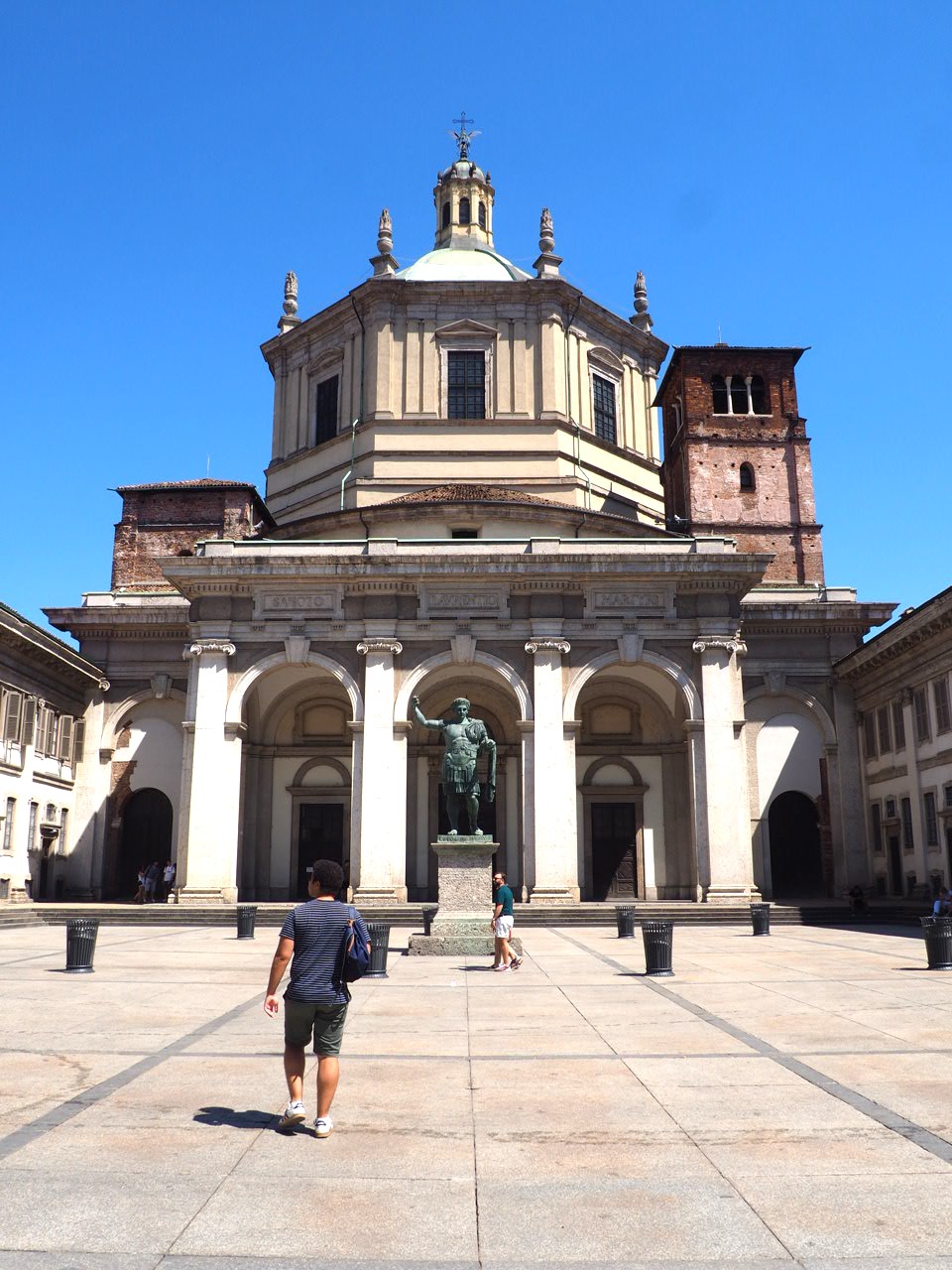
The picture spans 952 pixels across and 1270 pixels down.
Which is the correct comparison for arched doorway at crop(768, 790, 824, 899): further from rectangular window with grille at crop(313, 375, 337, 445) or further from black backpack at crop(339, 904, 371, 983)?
black backpack at crop(339, 904, 371, 983)

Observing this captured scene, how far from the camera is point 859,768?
129 ft

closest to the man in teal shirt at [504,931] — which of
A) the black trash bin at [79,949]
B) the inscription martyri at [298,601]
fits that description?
the black trash bin at [79,949]

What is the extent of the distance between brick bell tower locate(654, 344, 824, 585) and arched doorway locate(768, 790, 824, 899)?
28.6 ft

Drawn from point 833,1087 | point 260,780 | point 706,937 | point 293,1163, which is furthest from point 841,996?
point 260,780

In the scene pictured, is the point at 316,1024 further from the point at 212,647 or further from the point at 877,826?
the point at 877,826

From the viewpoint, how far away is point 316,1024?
7.34 m

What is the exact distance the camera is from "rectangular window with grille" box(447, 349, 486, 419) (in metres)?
43.5

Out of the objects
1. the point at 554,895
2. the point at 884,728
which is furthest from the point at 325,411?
the point at 884,728

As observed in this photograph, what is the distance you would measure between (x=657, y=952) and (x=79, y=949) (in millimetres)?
8689

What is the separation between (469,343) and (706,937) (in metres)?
26.2

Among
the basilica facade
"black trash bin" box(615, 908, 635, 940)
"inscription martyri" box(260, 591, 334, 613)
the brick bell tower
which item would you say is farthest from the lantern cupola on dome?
"black trash bin" box(615, 908, 635, 940)

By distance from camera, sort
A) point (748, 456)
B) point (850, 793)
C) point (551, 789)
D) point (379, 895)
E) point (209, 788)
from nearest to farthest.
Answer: point (379, 895) → point (551, 789) → point (209, 788) → point (850, 793) → point (748, 456)

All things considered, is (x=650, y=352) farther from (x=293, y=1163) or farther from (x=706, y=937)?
(x=293, y=1163)

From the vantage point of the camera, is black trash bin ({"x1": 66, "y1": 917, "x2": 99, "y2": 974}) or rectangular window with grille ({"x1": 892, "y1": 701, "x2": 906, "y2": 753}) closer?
black trash bin ({"x1": 66, "y1": 917, "x2": 99, "y2": 974})
